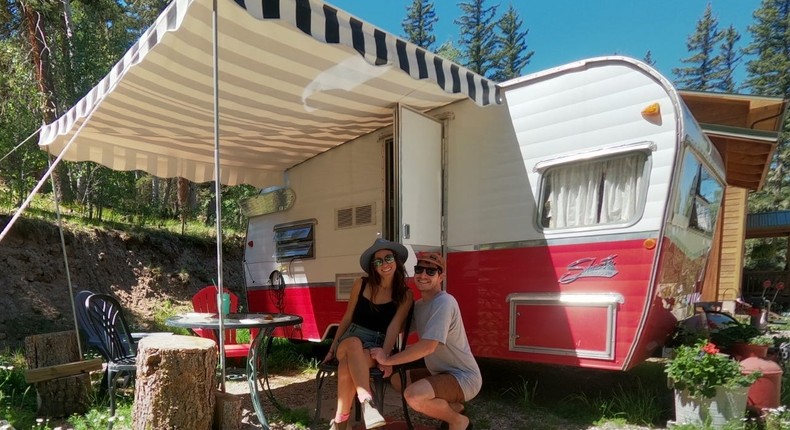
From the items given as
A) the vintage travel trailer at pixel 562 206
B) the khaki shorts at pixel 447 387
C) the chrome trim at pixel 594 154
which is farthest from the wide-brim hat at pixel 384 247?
the chrome trim at pixel 594 154

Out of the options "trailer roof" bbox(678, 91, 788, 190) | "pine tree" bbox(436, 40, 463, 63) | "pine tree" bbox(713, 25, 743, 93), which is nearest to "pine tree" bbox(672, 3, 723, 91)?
"pine tree" bbox(713, 25, 743, 93)

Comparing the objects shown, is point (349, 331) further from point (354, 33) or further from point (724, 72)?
point (724, 72)

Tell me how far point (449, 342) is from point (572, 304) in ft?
3.58

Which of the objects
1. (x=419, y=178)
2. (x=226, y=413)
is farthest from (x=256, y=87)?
(x=226, y=413)

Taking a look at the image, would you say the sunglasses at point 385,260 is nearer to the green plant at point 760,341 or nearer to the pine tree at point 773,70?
the green plant at point 760,341

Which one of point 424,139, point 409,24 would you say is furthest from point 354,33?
point 409,24

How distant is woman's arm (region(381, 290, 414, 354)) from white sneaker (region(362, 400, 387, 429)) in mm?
389

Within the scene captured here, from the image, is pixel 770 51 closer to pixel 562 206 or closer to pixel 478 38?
pixel 478 38

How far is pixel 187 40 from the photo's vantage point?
289 cm

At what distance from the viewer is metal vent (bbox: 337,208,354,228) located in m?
4.75

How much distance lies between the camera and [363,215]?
464 cm

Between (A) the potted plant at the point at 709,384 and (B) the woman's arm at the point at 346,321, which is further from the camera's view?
(B) the woman's arm at the point at 346,321

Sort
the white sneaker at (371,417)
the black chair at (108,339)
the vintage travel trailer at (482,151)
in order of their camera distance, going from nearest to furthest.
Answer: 1. the white sneaker at (371,417)
2. the vintage travel trailer at (482,151)
3. the black chair at (108,339)

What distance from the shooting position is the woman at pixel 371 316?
2795 mm
